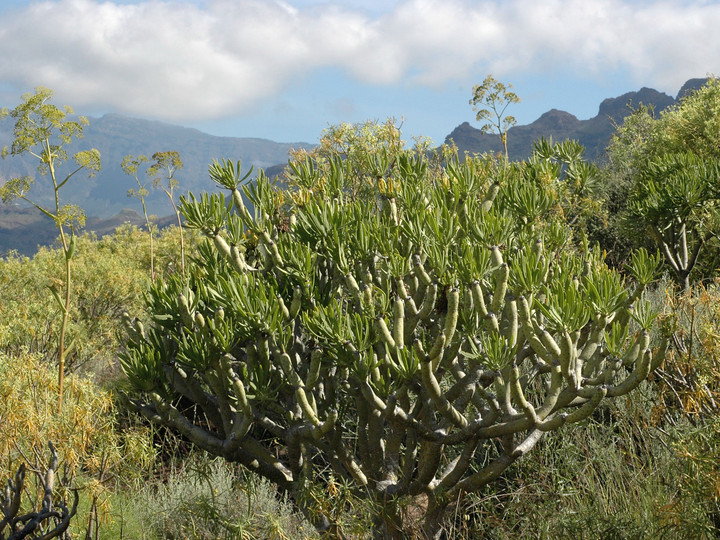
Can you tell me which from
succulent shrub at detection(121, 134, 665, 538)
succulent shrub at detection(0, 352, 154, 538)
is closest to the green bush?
succulent shrub at detection(121, 134, 665, 538)

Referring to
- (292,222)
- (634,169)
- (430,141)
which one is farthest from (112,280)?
(634,169)

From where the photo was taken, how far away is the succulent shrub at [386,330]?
Answer: 3.16 metres

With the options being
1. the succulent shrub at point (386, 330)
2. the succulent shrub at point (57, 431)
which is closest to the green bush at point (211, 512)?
the succulent shrub at point (386, 330)

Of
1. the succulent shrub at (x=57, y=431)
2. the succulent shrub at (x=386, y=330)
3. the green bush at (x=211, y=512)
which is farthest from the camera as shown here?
the green bush at (x=211, y=512)

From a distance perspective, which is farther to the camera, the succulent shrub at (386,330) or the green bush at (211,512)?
the green bush at (211,512)

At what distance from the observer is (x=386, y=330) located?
3.16 metres

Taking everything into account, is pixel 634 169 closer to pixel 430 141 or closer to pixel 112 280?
pixel 430 141

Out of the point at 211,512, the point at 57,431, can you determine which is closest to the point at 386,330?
the point at 211,512

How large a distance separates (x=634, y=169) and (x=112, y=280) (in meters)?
Result: 11.9

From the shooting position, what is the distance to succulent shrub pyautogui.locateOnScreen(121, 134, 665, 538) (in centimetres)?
316

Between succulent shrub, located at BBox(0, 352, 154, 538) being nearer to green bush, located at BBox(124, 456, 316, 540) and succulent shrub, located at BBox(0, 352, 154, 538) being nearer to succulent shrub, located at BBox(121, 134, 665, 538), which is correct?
succulent shrub, located at BBox(121, 134, 665, 538)

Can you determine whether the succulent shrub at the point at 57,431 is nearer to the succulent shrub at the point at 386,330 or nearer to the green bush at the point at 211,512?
the succulent shrub at the point at 386,330

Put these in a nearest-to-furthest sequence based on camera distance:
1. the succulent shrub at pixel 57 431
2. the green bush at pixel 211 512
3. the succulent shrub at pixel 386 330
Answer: the succulent shrub at pixel 386 330
the succulent shrub at pixel 57 431
the green bush at pixel 211 512

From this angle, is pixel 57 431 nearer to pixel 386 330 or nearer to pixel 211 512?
pixel 211 512
